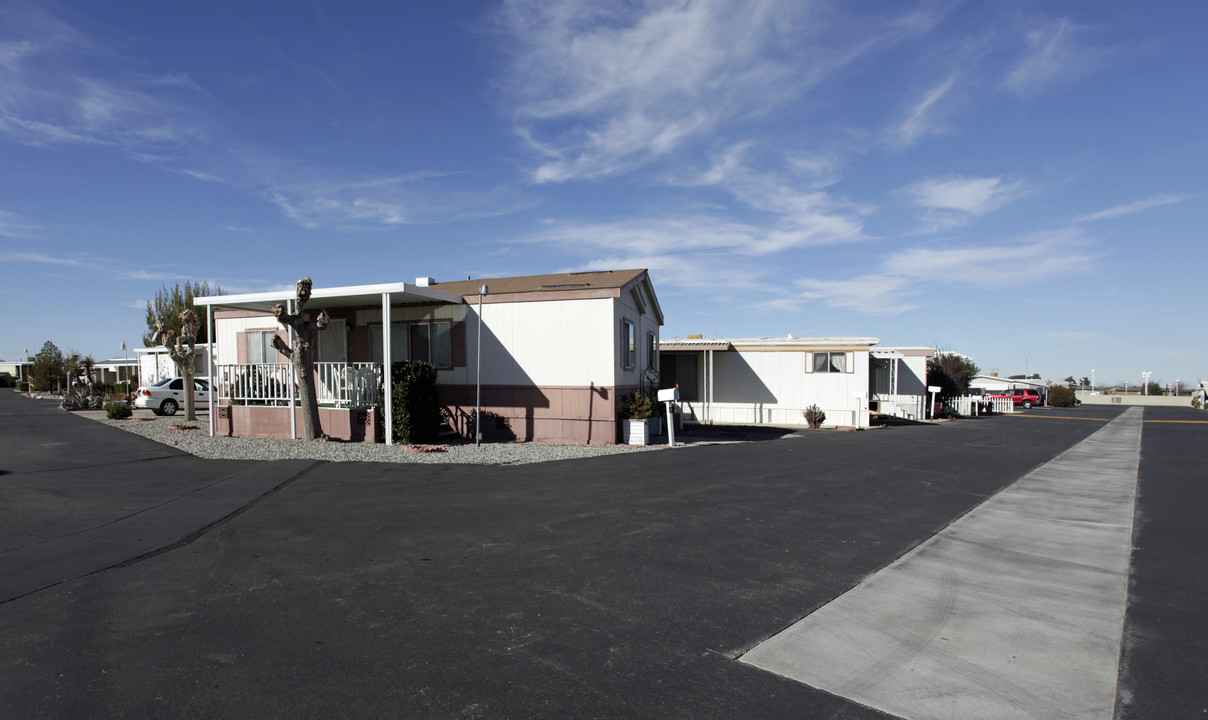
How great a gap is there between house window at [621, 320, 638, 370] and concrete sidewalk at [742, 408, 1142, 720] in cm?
904

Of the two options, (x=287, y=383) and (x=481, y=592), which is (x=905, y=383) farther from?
(x=481, y=592)

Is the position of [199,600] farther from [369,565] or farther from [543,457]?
[543,457]

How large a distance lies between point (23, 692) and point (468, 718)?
2.23 metres

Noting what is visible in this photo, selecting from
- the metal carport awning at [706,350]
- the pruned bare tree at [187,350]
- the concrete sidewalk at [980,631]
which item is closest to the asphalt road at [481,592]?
the concrete sidewalk at [980,631]

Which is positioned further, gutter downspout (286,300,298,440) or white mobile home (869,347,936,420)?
white mobile home (869,347,936,420)

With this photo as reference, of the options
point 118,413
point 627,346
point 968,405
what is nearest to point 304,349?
point 627,346

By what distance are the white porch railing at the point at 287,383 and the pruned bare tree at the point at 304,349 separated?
2.11ft

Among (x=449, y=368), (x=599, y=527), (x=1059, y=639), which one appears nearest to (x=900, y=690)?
(x=1059, y=639)

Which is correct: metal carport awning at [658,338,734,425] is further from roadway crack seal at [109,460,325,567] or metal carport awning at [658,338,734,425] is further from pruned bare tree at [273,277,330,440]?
roadway crack seal at [109,460,325,567]

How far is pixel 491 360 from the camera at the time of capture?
14.7 meters

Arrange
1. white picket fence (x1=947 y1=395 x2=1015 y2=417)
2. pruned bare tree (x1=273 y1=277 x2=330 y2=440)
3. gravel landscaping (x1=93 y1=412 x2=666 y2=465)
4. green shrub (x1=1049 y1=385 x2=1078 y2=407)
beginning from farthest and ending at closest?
green shrub (x1=1049 y1=385 x2=1078 y2=407) < white picket fence (x1=947 y1=395 x2=1015 y2=417) < pruned bare tree (x1=273 y1=277 x2=330 y2=440) < gravel landscaping (x1=93 y1=412 x2=666 y2=465)

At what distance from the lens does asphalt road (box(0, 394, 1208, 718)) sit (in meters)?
3.15

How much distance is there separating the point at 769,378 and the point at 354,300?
13794 mm

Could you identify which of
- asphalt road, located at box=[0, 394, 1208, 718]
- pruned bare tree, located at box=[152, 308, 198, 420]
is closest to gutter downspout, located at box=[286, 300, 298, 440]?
asphalt road, located at box=[0, 394, 1208, 718]
